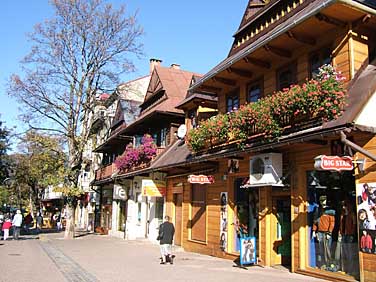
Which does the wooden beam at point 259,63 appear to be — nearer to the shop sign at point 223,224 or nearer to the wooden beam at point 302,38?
the wooden beam at point 302,38

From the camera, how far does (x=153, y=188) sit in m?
21.0

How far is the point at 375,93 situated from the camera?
32.6ft

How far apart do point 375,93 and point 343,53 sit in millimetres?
1513

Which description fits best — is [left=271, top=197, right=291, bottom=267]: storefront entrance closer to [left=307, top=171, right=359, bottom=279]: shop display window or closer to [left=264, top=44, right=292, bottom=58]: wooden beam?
[left=307, top=171, right=359, bottom=279]: shop display window

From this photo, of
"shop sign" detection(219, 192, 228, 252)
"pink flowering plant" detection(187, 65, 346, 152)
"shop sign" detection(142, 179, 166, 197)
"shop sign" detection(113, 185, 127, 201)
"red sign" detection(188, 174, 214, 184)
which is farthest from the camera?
"shop sign" detection(113, 185, 127, 201)

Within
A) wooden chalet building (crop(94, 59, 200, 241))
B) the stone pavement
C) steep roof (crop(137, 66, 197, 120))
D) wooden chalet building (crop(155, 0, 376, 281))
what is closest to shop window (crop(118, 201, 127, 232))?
wooden chalet building (crop(94, 59, 200, 241))

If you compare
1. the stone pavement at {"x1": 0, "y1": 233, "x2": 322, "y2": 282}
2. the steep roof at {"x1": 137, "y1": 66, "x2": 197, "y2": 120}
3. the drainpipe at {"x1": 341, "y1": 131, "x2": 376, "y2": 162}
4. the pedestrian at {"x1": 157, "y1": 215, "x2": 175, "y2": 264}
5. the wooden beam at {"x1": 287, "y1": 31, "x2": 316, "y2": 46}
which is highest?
the steep roof at {"x1": 137, "y1": 66, "x2": 197, "y2": 120}

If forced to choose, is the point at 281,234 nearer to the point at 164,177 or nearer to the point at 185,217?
the point at 185,217

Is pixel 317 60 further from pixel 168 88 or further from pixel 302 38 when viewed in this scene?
pixel 168 88

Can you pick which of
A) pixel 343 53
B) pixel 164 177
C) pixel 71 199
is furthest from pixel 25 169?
pixel 343 53

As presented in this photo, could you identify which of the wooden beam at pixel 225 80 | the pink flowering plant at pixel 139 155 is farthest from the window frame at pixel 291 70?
the pink flowering plant at pixel 139 155

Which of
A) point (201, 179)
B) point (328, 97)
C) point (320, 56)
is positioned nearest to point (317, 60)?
point (320, 56)

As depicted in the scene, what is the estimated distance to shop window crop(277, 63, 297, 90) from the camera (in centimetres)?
1291

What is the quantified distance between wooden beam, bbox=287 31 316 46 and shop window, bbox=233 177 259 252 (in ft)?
15.6
